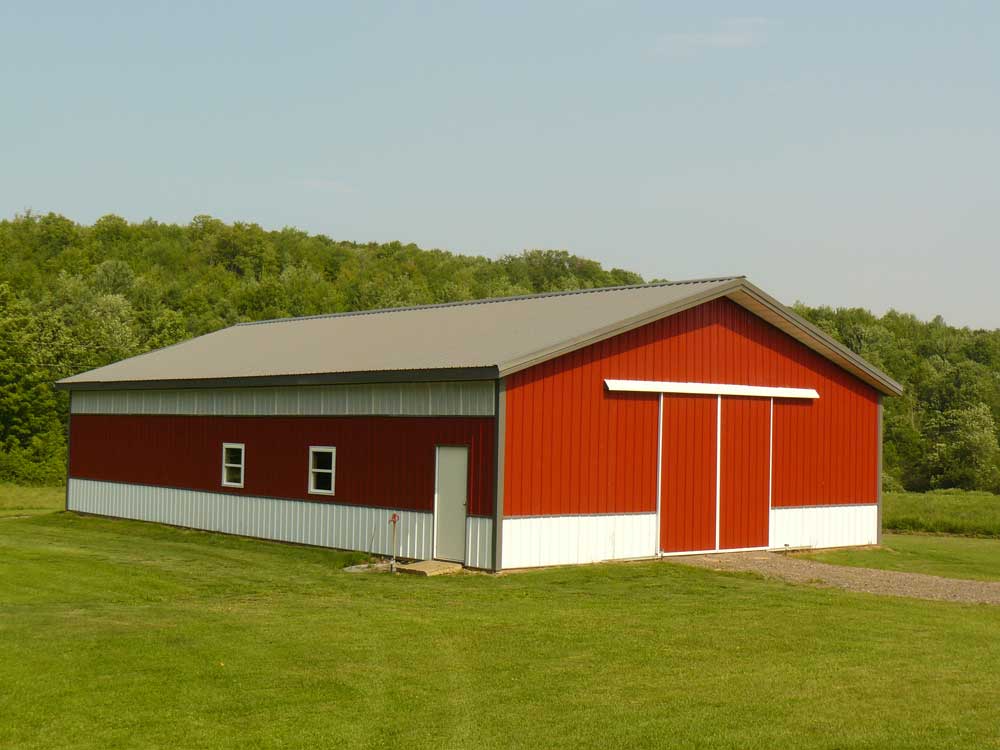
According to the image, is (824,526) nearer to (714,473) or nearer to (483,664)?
(714,473)

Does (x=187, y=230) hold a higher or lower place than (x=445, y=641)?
higher

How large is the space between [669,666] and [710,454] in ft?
40.9

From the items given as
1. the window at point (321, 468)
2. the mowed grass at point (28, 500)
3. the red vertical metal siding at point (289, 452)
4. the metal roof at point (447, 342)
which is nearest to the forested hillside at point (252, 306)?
the mowed grass at point (28, 500)

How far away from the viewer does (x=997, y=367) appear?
87.2 m

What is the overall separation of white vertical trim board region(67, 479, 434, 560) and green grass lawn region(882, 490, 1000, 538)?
1740 centimetres

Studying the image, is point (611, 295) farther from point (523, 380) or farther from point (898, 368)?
point (898, 368)

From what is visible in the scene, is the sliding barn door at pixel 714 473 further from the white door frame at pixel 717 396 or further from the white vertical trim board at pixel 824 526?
the white vertical trim board at pixel 824 526

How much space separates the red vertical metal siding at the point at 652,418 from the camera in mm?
21906

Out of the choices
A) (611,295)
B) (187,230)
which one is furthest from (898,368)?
(611,295)

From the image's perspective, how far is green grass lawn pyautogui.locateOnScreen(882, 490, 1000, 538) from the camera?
33469 mm

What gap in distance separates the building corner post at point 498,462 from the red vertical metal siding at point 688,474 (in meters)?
4.06

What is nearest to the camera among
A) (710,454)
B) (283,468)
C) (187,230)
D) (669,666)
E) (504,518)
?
(669,666)

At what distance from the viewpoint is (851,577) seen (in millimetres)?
21391

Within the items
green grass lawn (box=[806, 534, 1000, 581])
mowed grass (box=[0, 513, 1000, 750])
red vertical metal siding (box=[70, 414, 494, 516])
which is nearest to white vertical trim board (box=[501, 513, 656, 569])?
red vertical metal siding (box=[70, 414, 494, 516])
